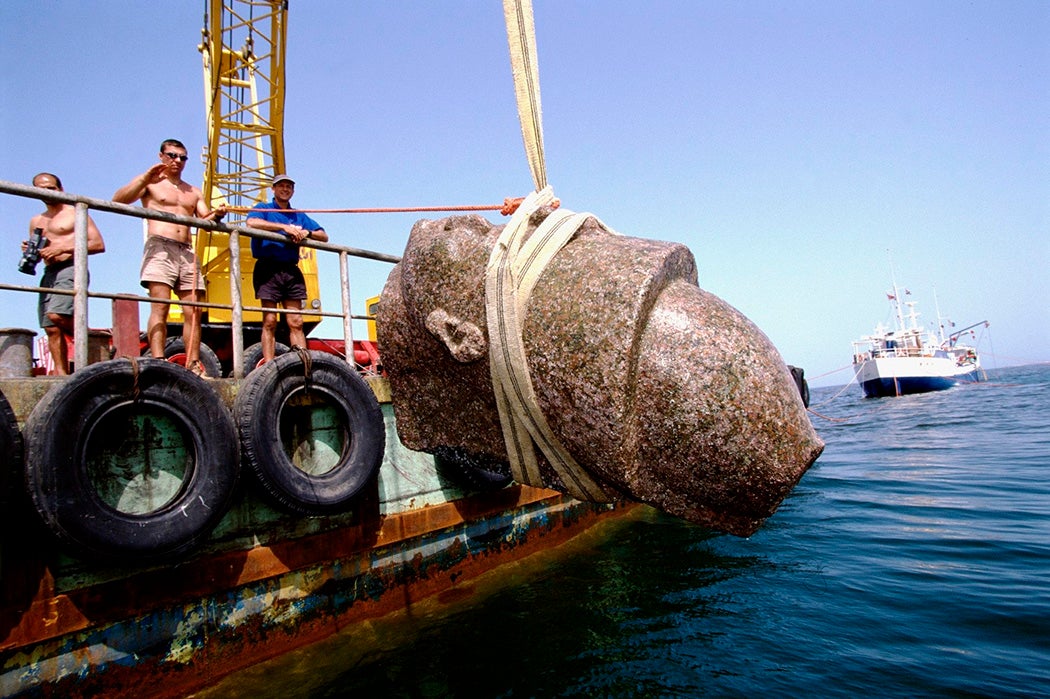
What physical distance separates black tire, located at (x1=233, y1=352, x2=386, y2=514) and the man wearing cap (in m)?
0.91

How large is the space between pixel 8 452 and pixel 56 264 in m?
2.78

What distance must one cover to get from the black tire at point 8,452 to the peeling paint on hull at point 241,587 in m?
0.30

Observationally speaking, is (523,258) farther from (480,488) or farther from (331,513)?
(480,488)

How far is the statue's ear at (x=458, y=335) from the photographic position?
7.50ft

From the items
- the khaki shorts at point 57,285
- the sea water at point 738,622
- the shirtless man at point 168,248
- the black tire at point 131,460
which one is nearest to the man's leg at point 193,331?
the shirtless man at point 168,248

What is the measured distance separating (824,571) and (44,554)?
5902 mm

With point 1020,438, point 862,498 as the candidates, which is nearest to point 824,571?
point 862,498

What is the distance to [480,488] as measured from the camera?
16.3 feet

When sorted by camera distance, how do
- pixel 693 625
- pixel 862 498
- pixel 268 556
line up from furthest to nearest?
pixel 862 498 < pixel 693 625 < pixel 268 556

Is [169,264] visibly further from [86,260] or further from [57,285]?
[86,260]

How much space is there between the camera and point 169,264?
4531 millimetres

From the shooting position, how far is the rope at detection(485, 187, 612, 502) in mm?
2184

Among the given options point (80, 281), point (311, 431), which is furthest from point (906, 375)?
point (80, 281)

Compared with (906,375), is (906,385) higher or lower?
lower
